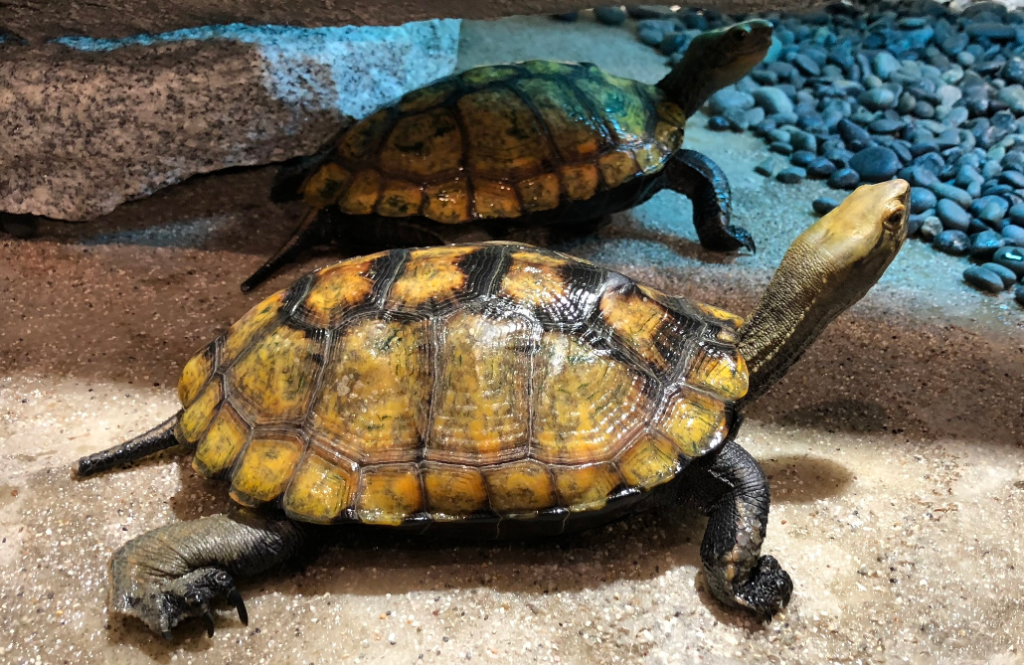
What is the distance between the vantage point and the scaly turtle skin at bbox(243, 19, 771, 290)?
328cm

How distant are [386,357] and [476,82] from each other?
204 centimetres

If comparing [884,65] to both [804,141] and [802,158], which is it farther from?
[802,158]

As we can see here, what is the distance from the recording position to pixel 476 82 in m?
3.49

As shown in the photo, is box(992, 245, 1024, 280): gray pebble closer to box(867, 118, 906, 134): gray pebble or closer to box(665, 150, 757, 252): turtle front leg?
box(665, 150, 757, 252): turtle front leg

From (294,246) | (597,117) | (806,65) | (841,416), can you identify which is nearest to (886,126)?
(806,65)

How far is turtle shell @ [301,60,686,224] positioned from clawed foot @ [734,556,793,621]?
2.01 meters

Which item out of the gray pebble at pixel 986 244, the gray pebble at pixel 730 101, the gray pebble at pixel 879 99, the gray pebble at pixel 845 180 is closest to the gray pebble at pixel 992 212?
the gray pebble at pixel 986 244

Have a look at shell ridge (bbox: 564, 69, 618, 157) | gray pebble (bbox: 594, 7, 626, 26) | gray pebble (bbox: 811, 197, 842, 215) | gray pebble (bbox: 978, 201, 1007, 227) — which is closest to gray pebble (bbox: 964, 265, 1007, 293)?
gray pebble (bbox: 978, 201, 1007, 227)

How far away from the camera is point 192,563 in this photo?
191cm

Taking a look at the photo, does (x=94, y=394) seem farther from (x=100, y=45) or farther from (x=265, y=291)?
(x=100, y=45)

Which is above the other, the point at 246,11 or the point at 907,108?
the point at 246,11

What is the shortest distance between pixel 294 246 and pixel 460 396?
174cm

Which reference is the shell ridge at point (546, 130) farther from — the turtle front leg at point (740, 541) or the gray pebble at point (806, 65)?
the gray pebble at point (806, 65)

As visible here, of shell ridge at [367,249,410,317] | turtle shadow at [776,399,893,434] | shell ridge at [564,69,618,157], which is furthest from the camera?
A: shell ridge at [564,69,618,157]
